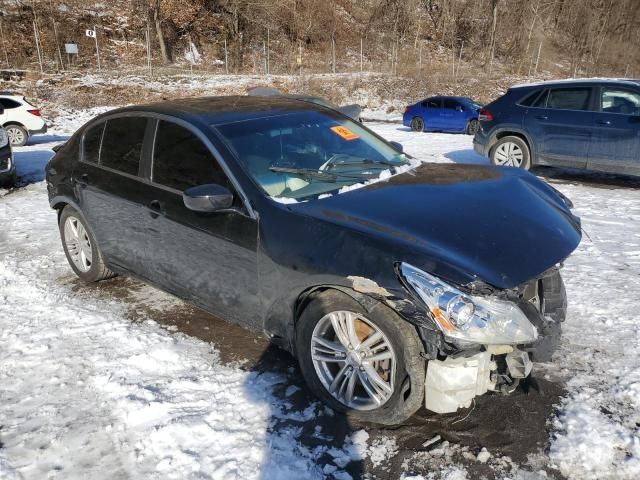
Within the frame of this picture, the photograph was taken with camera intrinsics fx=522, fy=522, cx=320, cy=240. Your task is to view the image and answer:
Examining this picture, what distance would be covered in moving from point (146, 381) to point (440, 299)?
1.96 meters

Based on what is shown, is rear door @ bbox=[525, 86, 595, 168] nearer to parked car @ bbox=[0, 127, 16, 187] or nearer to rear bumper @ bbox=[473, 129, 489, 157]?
rear bumper @ bbox=[473, 129, 489, 157]

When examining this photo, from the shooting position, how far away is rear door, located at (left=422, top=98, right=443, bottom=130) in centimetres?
A: 1833

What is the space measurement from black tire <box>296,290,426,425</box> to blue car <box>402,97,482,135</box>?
53.1 ft

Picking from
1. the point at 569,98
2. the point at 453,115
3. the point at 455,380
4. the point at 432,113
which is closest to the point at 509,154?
the point at 569,98

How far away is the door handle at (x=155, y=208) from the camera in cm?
367

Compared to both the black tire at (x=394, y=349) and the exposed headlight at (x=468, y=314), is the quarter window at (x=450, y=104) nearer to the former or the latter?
the black tire at (x=394, y=349)

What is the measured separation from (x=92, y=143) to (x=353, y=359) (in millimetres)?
3068

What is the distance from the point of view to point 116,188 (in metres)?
4.07

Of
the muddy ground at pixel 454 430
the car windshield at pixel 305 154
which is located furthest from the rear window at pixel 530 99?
the muddy ground at pixel 454 430

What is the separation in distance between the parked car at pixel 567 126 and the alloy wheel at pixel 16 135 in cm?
1198

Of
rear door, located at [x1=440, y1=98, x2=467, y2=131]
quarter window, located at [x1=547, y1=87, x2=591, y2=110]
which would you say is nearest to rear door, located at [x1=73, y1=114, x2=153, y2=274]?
quarter window, located at [x1=547, y1=87, x2=591, y2=110]

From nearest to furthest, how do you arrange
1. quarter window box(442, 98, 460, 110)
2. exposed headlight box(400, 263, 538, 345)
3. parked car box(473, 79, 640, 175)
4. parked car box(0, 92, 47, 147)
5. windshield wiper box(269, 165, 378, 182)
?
1. exposed headlight box(400, 263, 538, 345)
2. windshield wiper box(269, 165, 378, 182)
3. parked car box(473, 79, 640, 175)
4. parked car box(0, 92, 47, 147)
5. quarter window box(442, 98, 460, 110)

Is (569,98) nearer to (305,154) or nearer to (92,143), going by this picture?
(305,154)

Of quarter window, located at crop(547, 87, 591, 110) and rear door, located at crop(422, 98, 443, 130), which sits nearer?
quarter window, located at crop(547, 87, 591, 110)
